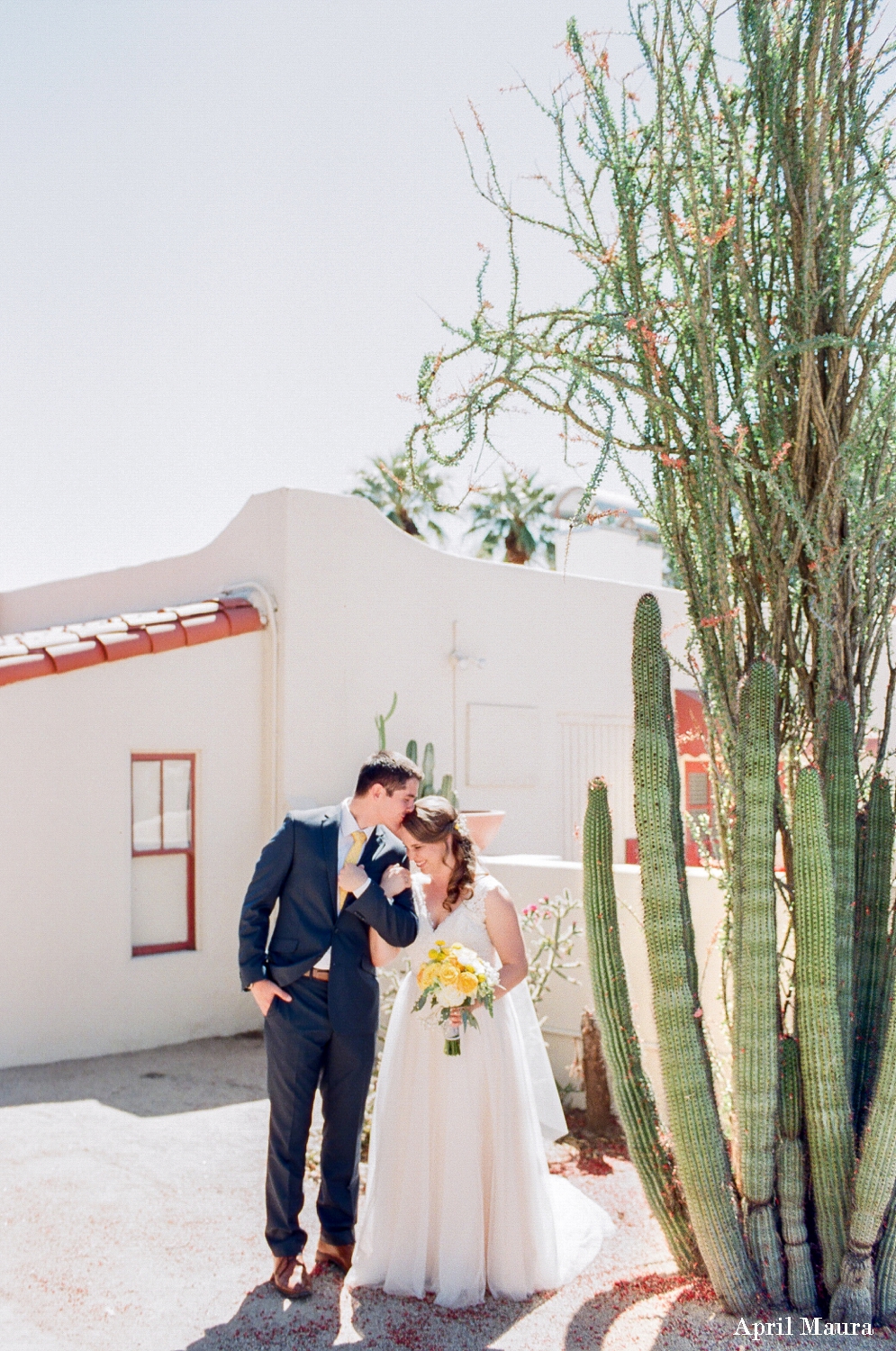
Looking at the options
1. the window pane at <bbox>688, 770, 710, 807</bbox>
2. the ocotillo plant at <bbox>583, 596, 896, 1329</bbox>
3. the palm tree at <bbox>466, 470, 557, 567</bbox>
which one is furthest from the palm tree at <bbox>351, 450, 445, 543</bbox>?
the ocotillo plant at <bbox>583, 596, 896, 1329</bbox>

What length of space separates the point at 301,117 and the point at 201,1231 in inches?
250

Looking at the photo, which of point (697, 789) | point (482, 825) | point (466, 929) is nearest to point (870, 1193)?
point (466, 929)

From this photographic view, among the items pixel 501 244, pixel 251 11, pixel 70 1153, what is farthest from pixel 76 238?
pixel 70 1153

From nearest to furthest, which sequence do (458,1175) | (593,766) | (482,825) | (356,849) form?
(458,1175), (356,849), (482,825), (593,766)

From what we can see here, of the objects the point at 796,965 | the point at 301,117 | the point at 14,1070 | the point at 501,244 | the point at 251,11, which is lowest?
the point at 14,1070

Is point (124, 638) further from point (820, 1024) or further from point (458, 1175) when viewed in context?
point (820, 1024)

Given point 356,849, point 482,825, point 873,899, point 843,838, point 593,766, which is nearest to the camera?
point 843,838

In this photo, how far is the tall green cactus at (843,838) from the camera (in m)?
4.09

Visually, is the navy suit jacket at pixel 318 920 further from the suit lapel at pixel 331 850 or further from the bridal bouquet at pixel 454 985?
the bridal bouquet at pixel 454 985

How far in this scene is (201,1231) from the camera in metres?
5.15

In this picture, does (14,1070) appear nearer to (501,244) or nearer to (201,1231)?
(201,1231)

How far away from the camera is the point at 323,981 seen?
4.48 metres

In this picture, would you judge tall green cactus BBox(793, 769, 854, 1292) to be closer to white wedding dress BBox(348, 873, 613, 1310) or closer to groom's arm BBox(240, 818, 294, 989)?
white wedding dress BBox(348, 873, 613, 1310)

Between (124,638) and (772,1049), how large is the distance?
629 cm
